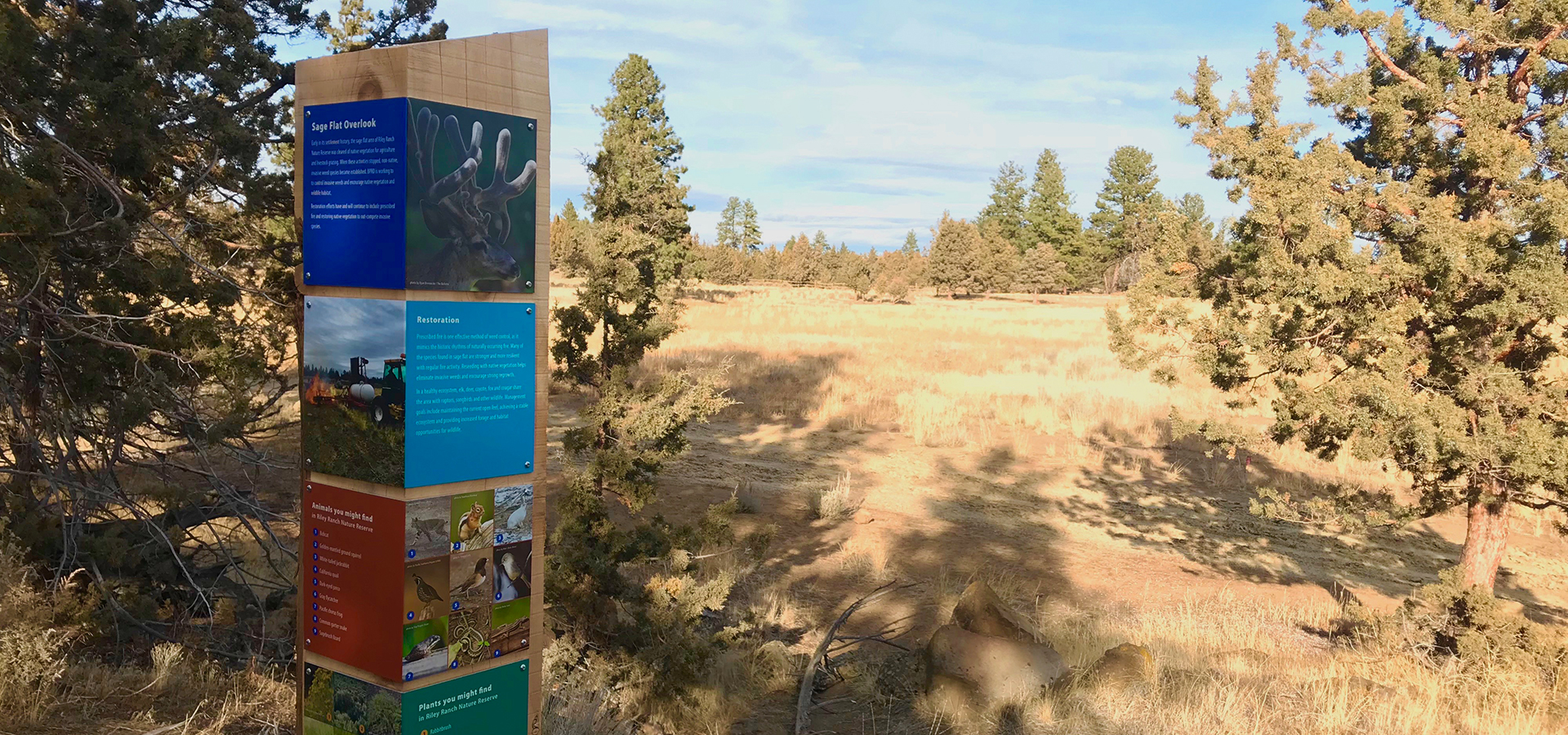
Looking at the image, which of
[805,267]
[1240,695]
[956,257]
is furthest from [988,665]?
[805,267]

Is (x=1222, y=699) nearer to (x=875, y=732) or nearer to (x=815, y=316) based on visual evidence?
(x=875, y=732)

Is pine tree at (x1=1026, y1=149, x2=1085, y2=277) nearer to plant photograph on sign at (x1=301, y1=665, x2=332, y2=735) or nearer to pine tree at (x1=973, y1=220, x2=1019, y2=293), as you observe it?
pine tree at (x1=973, y1=220, x2=1019, y2=293)

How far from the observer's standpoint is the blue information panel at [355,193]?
3281mm

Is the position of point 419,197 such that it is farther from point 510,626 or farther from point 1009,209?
point 1009,209

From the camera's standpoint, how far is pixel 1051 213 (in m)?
84.9

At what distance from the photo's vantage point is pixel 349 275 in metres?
3.42

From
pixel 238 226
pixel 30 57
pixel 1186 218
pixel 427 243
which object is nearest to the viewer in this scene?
pixel 427 243

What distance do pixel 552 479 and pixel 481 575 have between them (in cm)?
1071

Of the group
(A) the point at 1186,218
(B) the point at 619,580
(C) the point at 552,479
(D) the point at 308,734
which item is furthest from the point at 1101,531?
(D) the point at 308,734

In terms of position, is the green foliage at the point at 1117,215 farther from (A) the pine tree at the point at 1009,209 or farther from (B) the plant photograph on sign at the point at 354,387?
(B) the plant photograph on sign at the point at 354,387

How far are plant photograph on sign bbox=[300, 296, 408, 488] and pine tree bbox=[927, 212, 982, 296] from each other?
66693mm

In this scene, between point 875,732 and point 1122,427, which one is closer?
point 875,732

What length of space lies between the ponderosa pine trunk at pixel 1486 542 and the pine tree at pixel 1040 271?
206 feet

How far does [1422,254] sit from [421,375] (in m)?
7.63
